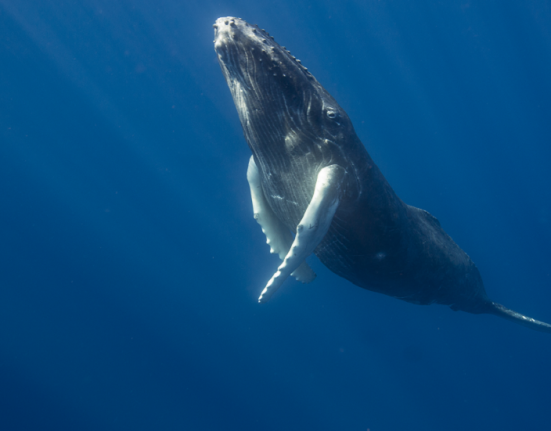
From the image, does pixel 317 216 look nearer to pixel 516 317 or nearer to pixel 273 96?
pixel 273 96

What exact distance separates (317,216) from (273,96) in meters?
1.39

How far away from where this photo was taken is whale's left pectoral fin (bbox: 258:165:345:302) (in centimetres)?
362

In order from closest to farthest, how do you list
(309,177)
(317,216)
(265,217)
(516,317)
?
1. (317,216)
2. (309,177)
3. (265,217)
4. (516,317)

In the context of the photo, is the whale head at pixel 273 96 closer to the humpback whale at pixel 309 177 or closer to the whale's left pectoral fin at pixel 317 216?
the humpback whale at pixel 309 177

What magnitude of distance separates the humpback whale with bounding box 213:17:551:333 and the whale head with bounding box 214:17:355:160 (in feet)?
0.03

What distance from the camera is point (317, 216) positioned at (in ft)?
11.9

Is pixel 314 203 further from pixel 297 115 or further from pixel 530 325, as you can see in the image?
pixel 530 325

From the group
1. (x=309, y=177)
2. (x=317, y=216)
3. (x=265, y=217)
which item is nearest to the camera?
(x=317, y=216)

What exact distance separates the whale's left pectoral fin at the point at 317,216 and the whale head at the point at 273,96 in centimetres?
40

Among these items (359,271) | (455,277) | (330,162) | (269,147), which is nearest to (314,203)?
(330,162)

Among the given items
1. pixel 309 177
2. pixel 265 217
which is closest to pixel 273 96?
pixel 309 177

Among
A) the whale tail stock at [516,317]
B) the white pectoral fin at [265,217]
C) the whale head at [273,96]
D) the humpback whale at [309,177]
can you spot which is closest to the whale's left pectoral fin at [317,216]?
the humpback whale at [309,177]

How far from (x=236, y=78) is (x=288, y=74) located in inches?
22.8

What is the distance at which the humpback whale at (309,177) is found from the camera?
364 centimetres
